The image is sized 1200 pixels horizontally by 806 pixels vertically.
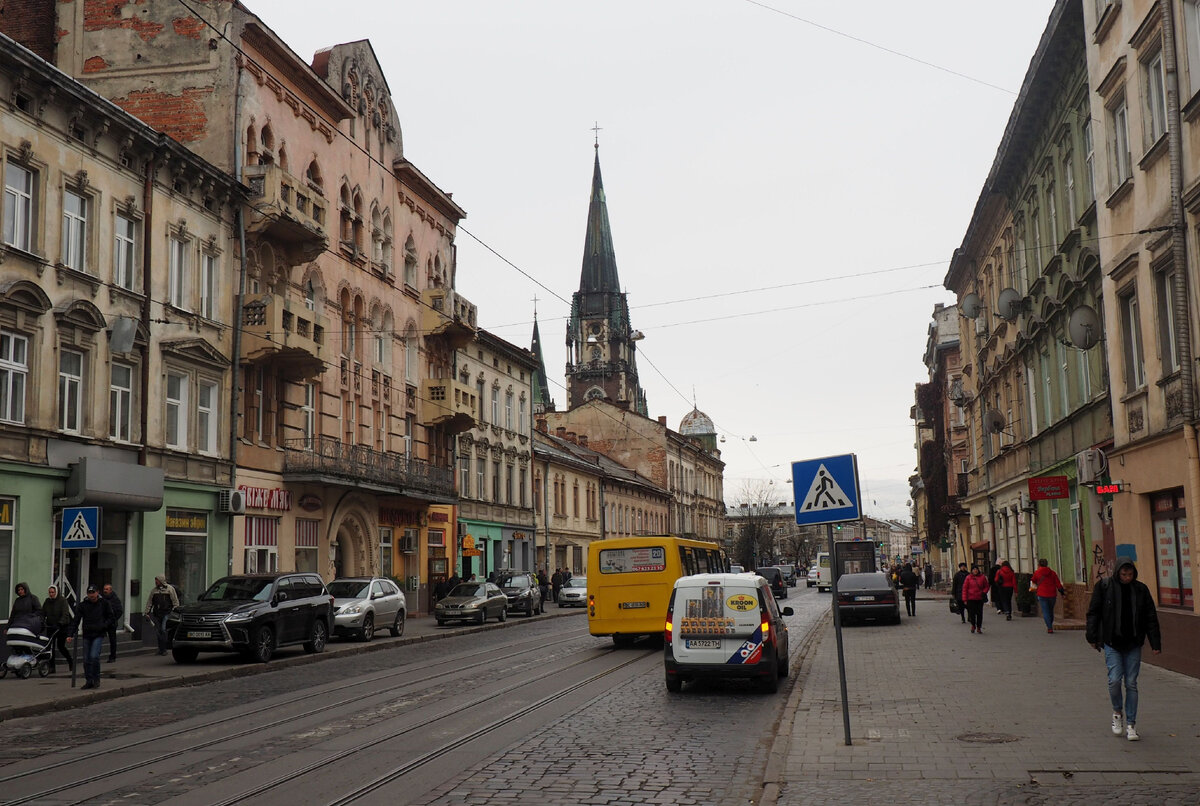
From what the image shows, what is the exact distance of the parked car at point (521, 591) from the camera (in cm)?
4266

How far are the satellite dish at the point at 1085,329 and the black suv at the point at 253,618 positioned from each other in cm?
1599

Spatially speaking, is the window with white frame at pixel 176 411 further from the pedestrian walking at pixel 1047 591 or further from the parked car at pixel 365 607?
the pedestrian walking at pixel 1047 591

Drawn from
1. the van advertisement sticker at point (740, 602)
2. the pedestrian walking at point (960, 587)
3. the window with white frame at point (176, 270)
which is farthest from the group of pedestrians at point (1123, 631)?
the window with white frame at point (176, 270)

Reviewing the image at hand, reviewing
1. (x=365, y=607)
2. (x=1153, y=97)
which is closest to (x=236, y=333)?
(x=365, y=607)

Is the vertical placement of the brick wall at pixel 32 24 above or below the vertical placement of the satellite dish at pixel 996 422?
above

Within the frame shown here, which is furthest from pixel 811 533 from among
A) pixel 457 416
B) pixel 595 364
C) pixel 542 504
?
pixel 457 416

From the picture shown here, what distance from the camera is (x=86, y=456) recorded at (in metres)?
23.6

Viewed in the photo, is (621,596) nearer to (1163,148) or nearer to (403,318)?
(1163,148)

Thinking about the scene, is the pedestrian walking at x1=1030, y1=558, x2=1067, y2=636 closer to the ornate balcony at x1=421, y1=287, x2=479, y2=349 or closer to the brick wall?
the ornate balcony at x1=421, y1=287, x2=479, y2=349

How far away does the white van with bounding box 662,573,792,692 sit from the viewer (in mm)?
15789

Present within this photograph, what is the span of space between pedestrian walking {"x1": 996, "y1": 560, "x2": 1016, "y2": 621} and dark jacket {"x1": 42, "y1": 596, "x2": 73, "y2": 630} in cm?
2280

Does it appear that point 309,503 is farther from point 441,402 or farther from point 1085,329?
point 1085,329

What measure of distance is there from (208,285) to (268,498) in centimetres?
601

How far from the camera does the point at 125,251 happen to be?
2586cm
